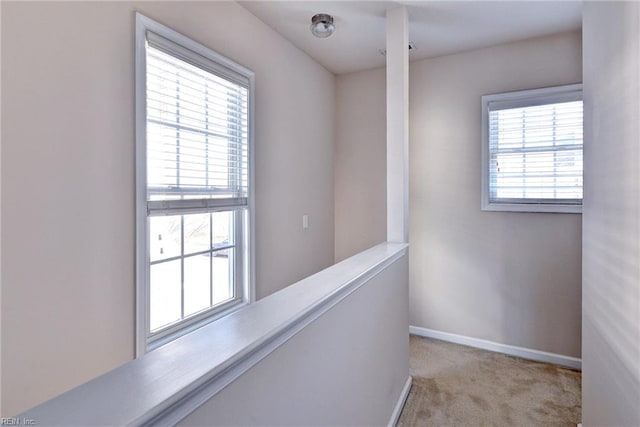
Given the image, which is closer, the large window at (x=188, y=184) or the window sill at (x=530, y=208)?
the large window at (x=188, y=184)

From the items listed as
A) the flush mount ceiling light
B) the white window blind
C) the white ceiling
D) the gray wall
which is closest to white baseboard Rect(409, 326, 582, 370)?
the gray wall

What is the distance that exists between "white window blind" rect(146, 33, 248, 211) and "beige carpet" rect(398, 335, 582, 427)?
1819 millimetres

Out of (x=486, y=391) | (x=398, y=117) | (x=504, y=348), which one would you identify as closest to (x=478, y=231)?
(x=504, y=348)

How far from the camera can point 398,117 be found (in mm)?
2291

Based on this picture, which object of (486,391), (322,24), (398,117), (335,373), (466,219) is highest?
(322,24)

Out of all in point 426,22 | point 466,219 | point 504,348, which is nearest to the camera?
point 426,22

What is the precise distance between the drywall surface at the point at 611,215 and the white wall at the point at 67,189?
Result: 194cm

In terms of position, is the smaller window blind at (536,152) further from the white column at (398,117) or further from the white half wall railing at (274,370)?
the white half wall railing at (274,370)

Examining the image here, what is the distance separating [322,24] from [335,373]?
2.20 meters

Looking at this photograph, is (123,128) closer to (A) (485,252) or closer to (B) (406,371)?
(B) (406,371)

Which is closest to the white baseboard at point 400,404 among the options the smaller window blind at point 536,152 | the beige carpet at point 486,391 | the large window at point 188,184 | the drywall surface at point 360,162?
the beige carpet at point 486,391

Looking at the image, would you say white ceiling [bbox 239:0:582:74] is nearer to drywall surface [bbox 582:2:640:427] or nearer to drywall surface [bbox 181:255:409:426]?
drywall surface [bbox 582:2:640:427]

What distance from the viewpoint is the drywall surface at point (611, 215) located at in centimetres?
113

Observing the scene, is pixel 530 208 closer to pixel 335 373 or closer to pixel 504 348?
pixel 504 348
